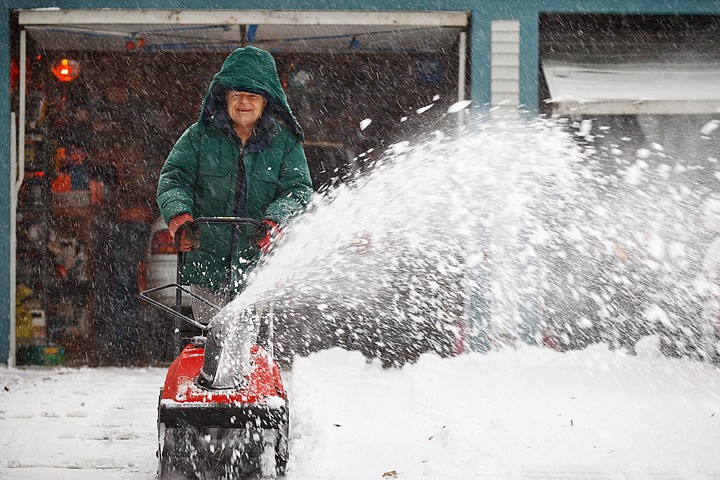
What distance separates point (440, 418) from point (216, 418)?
6.02 feet

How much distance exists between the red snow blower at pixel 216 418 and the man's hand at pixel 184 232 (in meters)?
0.06

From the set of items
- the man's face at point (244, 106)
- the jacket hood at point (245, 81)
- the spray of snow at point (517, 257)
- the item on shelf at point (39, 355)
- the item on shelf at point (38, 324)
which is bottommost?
the item on shelf at point (39, 355)

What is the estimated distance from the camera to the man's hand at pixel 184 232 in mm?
3158

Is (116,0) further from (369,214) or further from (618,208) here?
(618,208)

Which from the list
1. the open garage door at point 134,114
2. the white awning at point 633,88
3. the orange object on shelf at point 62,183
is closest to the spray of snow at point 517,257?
the white awning at point 633,88

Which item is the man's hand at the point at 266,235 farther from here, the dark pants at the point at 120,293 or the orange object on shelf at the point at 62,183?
the orange object on shelf at the point at 62,183

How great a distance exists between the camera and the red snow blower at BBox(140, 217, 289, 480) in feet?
9.57

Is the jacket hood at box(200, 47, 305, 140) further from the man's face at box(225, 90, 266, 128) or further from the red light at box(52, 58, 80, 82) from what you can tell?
the red light at box(52, 58, 80, 82)

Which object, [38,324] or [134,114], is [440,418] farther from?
[134,114]

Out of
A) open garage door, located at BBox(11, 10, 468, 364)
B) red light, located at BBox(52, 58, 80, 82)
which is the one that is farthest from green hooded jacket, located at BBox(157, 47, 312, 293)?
red light, located at BBox(52, 58, 80, 82)

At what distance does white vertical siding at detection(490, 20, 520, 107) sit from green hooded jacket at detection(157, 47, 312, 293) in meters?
3.40

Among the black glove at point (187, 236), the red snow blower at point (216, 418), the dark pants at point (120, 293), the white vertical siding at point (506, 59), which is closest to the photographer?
the red snow blower at point (216, 418)

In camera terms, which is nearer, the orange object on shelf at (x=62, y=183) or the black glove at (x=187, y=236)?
the black glove at (x=187, y=236)

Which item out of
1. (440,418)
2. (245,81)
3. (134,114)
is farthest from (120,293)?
(245,81)
